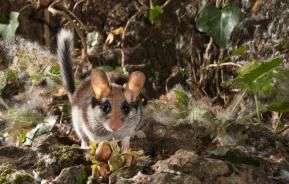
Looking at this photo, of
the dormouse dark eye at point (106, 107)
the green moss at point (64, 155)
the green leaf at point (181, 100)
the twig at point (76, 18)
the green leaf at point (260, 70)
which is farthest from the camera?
the twig at point (76, 18)

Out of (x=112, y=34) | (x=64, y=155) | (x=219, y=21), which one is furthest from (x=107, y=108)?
(x=112, y=34)

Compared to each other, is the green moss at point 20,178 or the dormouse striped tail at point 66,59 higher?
the dormouse striped tail at point 66,59

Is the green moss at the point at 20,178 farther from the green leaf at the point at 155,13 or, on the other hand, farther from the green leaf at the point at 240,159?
the green leaf at the point at 155,13

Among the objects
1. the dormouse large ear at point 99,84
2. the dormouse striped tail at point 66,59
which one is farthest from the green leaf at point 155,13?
the dormouse large ear at point 99,84

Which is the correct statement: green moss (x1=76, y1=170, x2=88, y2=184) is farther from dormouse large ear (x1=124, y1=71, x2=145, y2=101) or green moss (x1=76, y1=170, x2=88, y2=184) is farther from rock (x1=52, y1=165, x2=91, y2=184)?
dormouse large ear (x1=124, y1=71, x2=145, y2=101)

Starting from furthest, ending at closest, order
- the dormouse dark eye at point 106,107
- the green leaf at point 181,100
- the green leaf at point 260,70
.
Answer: the green leaf at point 181,100, the green leaf at point 260,70, the dormouse dark eye at point 106,107

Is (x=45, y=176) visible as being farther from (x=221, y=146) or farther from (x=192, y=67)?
(x=192, y=67)

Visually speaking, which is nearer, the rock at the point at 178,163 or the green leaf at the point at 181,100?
the rock at the point at 178,163

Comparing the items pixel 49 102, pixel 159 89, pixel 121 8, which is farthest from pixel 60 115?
pixel 121 8
